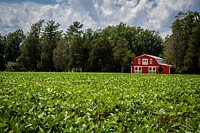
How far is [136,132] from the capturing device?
11.8ft

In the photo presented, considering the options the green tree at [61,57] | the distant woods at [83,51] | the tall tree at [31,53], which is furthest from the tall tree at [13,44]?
the green tree at [61,57]

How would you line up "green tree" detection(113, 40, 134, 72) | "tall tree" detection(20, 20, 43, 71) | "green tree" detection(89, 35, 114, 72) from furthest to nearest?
1. "tall tree" detection(20, 20, 43, 71)
2. "green tree" detection(113, 40, 134, 72)
3. "green tree" detection(89, 35, 114, 72)

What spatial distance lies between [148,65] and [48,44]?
28364mm

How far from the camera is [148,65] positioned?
5853cm

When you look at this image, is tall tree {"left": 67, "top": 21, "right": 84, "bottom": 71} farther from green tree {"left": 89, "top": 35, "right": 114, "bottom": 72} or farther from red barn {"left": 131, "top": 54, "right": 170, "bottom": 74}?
red barn {"left": 131, "top": 54, "right": 170, "bottom": 74}

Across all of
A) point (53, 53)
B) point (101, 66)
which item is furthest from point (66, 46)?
point (101, 66)

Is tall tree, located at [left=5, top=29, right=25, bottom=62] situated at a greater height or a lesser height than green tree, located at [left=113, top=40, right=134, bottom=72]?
greater

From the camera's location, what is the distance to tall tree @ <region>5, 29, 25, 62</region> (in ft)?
230

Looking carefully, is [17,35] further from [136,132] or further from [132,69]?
[136,132]

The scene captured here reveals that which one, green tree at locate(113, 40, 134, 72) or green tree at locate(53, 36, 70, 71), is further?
green tree at locate(53, 36, 70, 71)

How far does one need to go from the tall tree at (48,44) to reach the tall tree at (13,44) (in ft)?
30.0

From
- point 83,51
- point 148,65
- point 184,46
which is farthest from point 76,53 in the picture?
point 184,46

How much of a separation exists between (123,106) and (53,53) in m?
54.8

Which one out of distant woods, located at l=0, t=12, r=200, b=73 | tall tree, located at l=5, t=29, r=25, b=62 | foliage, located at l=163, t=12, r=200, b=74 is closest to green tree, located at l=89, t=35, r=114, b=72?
distant woods, located at l=0, t=12, r=200, b=73
